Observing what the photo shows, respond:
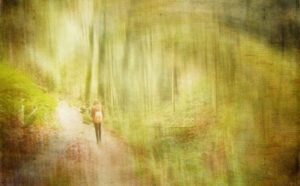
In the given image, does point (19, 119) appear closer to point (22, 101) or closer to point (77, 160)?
point (22, 101)

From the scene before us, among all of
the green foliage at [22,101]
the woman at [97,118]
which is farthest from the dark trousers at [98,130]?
the green foliage at [22,101]

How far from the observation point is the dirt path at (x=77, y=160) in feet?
5.88

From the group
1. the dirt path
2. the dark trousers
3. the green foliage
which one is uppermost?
the green foliage

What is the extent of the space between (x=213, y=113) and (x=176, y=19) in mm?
421

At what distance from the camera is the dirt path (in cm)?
179

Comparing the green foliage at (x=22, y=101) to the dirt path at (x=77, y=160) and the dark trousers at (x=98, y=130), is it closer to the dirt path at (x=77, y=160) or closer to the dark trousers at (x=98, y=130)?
the dirt path at (x=77, y=160)

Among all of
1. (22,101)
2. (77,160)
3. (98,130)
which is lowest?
(77,160)

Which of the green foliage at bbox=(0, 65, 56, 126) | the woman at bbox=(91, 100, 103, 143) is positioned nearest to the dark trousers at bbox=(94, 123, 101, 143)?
the woman at bbox=(91, 100, 103, 143)

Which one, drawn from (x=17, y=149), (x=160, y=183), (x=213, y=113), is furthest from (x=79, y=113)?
(x=213, y=113)

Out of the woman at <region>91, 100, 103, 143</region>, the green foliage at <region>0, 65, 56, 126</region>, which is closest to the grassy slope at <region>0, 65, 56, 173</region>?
the green foliage at <region>0, 65, 56, 126</region>

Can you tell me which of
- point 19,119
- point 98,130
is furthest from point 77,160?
point 19,119

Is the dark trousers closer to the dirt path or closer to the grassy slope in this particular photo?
the dirt path

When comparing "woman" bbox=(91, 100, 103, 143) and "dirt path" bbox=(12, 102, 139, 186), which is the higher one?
"woman" bbox=(91, 100, 103, 143)

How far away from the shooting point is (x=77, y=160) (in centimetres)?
181
